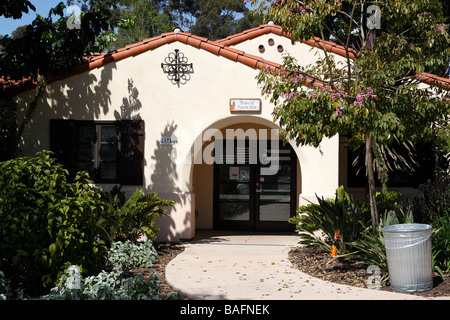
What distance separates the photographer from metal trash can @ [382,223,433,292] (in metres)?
6.41

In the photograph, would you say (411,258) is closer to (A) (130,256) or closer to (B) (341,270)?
(B) (341,270)

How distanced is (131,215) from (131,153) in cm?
182

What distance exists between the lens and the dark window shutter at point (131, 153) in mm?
10883

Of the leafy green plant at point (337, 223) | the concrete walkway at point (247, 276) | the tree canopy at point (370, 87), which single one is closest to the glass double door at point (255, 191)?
the concrete walkway at point (247, 276)

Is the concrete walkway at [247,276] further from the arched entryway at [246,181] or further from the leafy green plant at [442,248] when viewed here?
the arched entryway at [246,181]

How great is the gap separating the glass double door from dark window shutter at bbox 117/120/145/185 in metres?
2.97

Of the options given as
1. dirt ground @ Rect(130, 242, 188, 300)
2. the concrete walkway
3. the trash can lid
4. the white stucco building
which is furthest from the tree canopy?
dirt ground @ Rect(130, 242, 188, 300)

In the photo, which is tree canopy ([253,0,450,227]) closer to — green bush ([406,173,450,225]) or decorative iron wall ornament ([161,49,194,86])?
green bush ([406,173,450,225])

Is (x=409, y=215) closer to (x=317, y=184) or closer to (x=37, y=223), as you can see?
(x=317, y=184)

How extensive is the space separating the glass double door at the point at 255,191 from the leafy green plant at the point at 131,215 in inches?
132

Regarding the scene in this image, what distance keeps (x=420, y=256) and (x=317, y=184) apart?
4.32 metres

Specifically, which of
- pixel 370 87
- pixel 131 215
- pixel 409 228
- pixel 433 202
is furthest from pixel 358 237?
pixel 131 215

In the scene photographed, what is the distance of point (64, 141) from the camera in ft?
36.3
